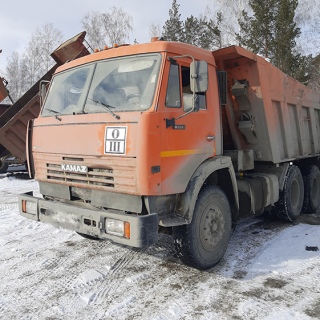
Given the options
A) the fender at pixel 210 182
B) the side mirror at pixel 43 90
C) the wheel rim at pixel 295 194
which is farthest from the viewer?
the wheel rim at pixel 295 194

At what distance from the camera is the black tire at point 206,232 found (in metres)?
3.95

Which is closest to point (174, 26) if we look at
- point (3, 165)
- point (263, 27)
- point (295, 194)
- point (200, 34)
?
point (200, 34)

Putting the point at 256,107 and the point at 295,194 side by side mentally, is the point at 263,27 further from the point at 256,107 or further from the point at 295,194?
the point at 256,107

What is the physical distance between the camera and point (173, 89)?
3.74 metres

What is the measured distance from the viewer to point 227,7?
90.3 feet

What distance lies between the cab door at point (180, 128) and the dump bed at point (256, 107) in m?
1.31

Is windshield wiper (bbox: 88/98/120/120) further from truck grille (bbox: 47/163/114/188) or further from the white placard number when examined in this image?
truck grille (bbox: 47/163/114/188)

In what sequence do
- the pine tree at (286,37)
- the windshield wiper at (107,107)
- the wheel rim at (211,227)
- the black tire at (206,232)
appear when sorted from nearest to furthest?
1. the windshield wiper at (107,107)
2. the black tire at (206,232)
3. the wheel rim at (211,227)
4. the pine tree at (286,37)

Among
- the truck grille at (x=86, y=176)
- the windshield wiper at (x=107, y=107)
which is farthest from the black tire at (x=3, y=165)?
the windshield wiper at (x=107, y=107)

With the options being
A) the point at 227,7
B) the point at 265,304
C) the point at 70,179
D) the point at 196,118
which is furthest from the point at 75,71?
the point at 227,7

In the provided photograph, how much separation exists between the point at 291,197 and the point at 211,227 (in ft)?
9.88

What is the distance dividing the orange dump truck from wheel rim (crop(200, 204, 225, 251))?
0.04 ft

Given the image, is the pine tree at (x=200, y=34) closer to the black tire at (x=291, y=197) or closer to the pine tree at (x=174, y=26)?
the pine tree at (x=174, y=26)

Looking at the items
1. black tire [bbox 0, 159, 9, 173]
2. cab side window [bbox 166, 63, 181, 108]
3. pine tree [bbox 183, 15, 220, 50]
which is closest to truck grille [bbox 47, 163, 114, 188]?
cab side window [bbox 166, 63, 181, 108]
